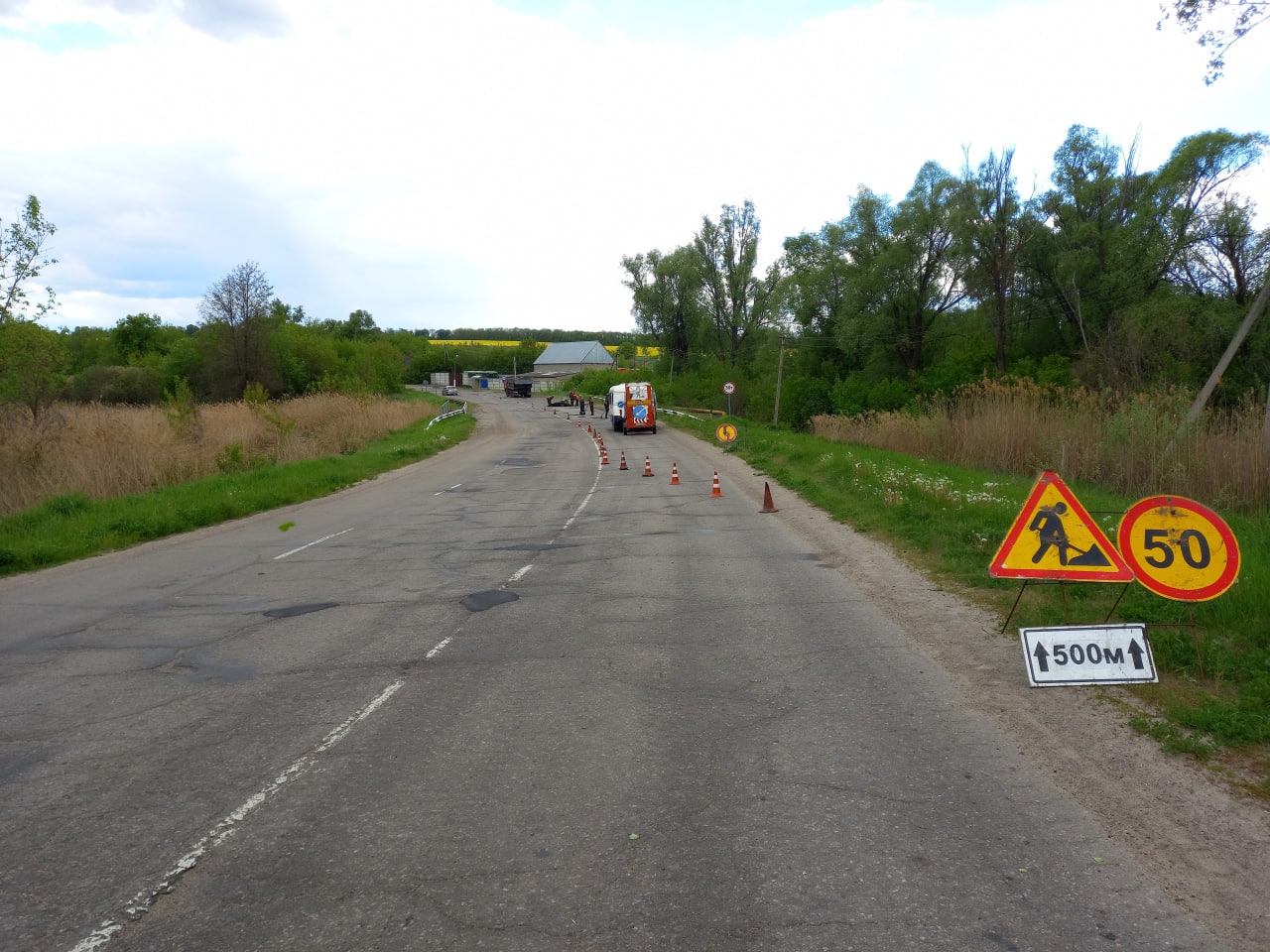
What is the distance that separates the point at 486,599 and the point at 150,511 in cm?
1053

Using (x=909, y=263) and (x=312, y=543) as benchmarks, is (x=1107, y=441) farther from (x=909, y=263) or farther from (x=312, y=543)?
(x=909, y=263)

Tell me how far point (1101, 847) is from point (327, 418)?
38.2 metres

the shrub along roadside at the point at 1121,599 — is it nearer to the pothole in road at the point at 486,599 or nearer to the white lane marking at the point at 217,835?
the pothole in road at the point at 486,599

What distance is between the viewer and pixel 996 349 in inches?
2019

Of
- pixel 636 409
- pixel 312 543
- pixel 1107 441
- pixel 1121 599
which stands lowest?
pixel 312 543

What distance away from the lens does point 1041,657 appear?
636 cm

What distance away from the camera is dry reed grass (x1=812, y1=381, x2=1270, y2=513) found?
13031 millimetres

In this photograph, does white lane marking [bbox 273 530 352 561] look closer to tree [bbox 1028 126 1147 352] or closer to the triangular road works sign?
the triangular road works sign

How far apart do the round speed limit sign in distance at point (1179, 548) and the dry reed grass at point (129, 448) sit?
19.4 m

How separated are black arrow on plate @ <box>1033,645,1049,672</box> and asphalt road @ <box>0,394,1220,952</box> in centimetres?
78

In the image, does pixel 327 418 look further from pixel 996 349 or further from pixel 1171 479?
pixel 996 349

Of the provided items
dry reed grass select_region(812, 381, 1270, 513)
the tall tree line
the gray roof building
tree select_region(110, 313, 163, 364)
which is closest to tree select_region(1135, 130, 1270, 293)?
the tall tree line

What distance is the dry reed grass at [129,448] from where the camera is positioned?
61.9ft

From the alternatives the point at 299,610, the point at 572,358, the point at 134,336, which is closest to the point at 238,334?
the point at 134,336
